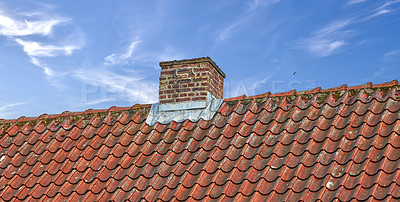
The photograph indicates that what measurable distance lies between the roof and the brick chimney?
1.32 ft

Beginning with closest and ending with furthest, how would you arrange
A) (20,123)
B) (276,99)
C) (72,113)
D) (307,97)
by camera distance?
(307,97), (276,99), (72,113), (20,123)

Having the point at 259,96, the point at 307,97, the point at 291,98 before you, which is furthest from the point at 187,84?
the point at 307,97

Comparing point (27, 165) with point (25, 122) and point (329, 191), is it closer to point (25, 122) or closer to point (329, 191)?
point (25, 122)

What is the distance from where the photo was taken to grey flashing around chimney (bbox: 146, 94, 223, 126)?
8.50 metres

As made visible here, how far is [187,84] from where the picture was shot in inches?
357

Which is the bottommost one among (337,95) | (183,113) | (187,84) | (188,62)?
(183,113)

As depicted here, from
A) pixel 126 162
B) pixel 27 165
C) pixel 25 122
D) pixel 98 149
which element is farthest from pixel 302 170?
pixel 25 122

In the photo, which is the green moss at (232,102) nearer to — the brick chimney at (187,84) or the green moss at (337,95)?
the brick chimney at (187,84)

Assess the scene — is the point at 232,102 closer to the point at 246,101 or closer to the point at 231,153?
the point at 246,101

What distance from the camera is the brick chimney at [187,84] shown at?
8.84 metres

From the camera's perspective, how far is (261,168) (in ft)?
22.1

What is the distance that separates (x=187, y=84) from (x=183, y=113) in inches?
24.4

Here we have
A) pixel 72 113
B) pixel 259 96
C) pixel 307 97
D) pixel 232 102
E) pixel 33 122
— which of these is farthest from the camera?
pixel 33 122

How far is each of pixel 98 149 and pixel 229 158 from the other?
86.5 inches
